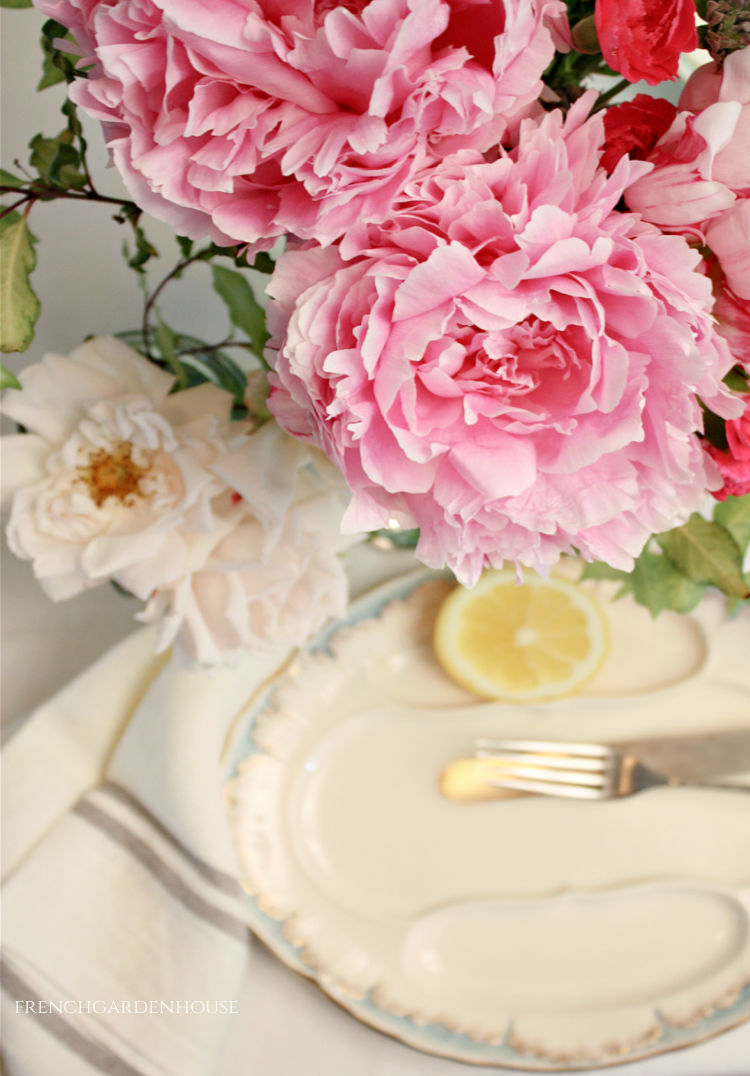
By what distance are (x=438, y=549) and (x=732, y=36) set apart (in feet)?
0.50

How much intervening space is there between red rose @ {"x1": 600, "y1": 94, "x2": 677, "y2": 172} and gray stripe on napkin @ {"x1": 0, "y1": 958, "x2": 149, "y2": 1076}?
1.68 feet

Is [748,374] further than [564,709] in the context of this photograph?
No

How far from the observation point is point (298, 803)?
0.51 meters

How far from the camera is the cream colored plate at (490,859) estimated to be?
482 mm

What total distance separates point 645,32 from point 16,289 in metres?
0.23

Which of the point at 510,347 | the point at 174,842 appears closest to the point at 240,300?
the point at 510,347

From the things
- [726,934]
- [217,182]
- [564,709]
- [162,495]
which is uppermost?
[217,182]

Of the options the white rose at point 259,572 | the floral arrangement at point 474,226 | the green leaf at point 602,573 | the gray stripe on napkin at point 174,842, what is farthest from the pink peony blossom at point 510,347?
the gray stripe on napkin at point 174,842

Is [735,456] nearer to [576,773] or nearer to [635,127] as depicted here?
[635,127]

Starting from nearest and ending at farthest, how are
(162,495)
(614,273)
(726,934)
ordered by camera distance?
(614,273), (162,495), (726,934)

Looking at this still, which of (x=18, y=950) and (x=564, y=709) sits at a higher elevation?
(x=18, y=950)

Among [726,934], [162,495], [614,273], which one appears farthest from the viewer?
[726,934]

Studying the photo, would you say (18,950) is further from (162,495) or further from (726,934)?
(726,934)

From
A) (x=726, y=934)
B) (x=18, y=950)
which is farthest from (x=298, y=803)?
(x=726, y=934)
